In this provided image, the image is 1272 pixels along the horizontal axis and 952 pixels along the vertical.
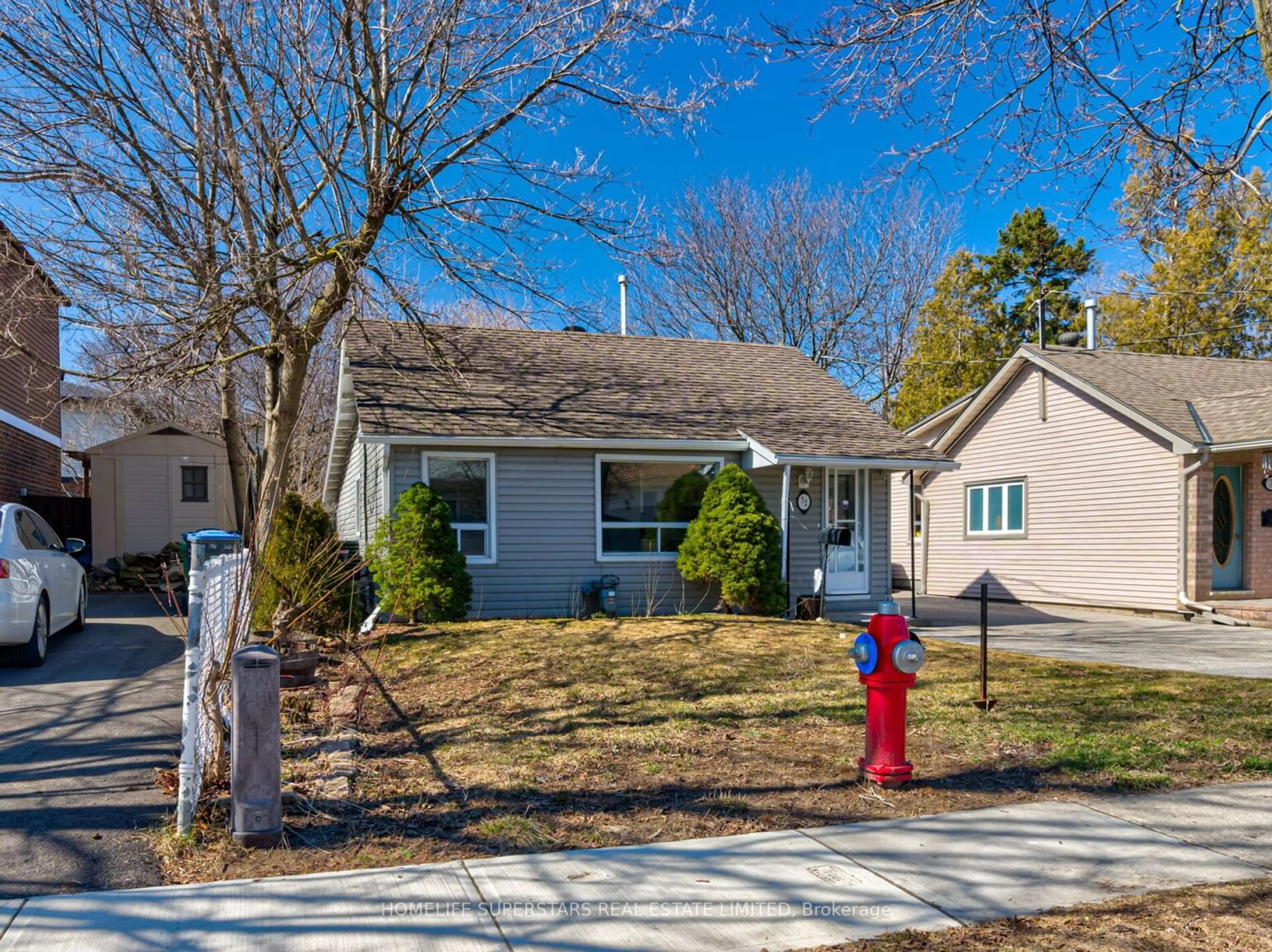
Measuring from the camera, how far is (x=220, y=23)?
9.77 meters

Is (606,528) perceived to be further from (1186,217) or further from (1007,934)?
(1007,934)

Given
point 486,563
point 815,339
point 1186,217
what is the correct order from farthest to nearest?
point 815,339
point 486,563
point 1186,217

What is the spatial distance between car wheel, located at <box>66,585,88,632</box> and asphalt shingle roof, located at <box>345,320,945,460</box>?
382cm

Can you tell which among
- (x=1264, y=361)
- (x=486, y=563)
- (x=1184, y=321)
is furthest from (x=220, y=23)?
(x=1184, y=321)

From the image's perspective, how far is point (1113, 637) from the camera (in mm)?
13430

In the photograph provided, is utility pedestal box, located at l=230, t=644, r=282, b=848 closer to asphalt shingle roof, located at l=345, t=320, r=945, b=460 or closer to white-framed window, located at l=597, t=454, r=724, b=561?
asphalt shingle roof, located at l=345, t=320, r=945, b=460

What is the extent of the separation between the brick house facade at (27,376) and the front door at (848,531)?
422 inches

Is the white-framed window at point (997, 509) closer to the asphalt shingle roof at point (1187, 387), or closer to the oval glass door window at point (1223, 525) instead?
the asphalt shingle roof at point (1187, 387)

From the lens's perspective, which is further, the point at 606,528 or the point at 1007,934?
the point at 606,528

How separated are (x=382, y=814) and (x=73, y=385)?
1636 centimetres

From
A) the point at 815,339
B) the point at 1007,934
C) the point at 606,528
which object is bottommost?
the point at 1007,934

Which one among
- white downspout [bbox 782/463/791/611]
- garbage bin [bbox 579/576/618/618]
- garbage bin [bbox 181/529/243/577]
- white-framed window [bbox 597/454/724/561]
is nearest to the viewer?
garbage bin [bbox 181/529/243/577]

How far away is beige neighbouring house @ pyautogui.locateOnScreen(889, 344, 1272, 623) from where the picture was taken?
1597 centimetres

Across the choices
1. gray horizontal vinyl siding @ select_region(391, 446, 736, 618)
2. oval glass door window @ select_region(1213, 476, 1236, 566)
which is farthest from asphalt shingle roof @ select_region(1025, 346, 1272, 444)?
gray horizontal vinyl siding @ select_region(391, 446, 736, 618)
